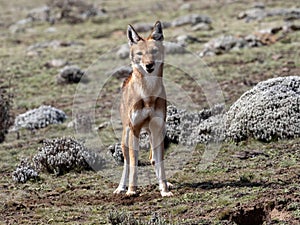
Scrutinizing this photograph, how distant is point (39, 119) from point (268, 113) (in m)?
7.53

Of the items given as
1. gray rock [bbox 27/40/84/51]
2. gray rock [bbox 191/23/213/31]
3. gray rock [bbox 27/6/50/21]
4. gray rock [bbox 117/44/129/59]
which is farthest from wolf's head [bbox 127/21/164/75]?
gray rock [bbox 27/6/50/21]

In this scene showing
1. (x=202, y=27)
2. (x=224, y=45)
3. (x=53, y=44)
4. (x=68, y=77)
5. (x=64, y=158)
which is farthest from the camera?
(x=202, y=27)

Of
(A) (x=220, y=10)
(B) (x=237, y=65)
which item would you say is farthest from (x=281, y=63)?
(A) (x=220, y=10)

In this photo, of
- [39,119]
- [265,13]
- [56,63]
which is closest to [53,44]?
[56,63]

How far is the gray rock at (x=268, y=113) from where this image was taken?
1186cm

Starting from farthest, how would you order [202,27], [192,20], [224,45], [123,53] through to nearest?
[192,20] → [202,27] → [123,53] → [224,45]

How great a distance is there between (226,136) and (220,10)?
2904 cm

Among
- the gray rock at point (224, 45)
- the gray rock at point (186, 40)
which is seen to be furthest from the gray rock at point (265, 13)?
the gray rock at point (224, 45)

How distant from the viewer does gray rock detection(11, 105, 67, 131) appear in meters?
17.1

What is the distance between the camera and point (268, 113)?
12.1 metres

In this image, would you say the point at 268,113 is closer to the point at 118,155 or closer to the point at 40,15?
the point at 118,155

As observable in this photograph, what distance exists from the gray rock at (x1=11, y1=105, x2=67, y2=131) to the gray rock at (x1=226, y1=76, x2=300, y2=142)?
6155 mm

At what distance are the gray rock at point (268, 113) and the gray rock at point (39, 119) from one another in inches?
242

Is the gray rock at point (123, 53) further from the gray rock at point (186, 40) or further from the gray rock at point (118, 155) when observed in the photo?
the gray rock at point (118, 155)
